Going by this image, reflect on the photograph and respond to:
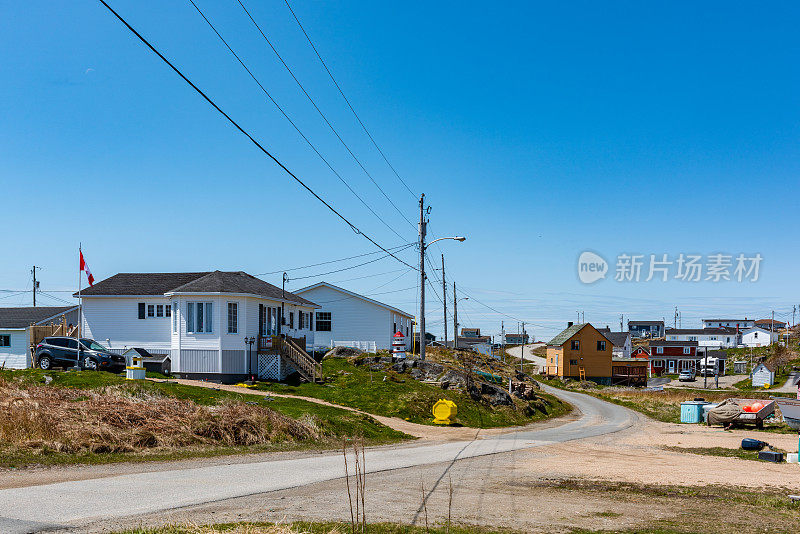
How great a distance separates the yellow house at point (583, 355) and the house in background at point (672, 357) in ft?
104

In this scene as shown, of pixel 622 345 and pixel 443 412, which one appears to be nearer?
pixel 443 412

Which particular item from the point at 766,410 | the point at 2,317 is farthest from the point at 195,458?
the point at 2,317

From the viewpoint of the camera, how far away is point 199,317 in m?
34.4

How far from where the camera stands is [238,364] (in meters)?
34.6

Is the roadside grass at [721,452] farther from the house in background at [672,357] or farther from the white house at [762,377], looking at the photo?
the house in background at [672,357]

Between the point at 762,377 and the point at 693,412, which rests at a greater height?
the point at 693,412

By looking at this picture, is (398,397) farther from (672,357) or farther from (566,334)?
(672,357)

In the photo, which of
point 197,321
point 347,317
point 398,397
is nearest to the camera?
point 398,397

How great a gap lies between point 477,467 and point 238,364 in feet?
69.0

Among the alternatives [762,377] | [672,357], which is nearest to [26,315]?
[762,377]

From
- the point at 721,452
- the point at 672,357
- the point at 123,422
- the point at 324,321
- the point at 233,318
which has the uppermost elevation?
the point at 233,318

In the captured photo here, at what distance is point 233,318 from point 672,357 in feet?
324

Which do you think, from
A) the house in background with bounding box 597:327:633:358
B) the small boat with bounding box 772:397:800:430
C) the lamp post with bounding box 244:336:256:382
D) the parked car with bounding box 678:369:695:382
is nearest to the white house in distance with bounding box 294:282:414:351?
the lamp post with bounding box 244:336:256:382

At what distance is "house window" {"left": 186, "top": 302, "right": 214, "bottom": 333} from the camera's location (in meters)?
34.2
